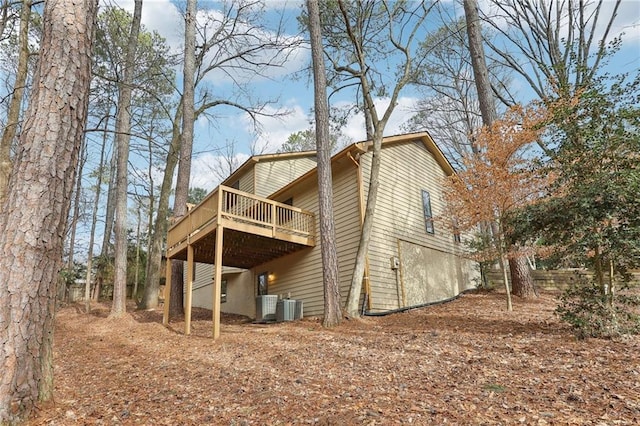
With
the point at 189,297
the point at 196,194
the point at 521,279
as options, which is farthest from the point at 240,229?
the point at 196,194

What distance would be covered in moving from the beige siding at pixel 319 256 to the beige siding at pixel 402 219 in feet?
1.83

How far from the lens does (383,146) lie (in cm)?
1145

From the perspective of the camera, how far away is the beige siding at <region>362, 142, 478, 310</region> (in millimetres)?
→ 9992

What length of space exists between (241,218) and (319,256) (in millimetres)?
2999

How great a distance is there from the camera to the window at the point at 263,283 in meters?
13.0

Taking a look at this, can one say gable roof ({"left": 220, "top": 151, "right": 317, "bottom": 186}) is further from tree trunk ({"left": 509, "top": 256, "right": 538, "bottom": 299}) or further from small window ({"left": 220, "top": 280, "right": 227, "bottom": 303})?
tree trunk ({"left": 509, "top": 256, "right": 538, "bottom": 299})

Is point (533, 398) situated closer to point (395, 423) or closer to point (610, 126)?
point (395, 423)

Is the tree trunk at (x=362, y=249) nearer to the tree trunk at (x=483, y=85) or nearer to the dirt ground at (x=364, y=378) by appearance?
the dirt ground at (x=364, y=378)

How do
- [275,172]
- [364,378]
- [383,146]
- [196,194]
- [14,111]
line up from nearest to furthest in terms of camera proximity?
1. [364,378]
2. [14,111]
3. [383,146]
4. [275,172]
5. [196,194]

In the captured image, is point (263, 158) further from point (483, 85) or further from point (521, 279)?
point (521, 279)

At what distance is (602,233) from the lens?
5.19 metres

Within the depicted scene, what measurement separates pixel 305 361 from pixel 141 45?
14927 millimetres

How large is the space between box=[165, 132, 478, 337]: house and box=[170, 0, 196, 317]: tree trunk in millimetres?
917

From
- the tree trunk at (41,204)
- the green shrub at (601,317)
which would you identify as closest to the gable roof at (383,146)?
the green shrub at (601,317)
